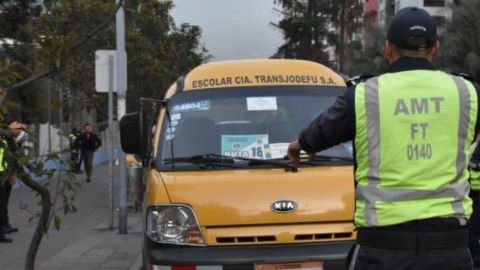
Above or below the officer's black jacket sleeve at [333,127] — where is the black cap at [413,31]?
above

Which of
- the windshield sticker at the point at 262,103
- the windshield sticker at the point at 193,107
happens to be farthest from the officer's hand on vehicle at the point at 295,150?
the windshield sticker at the point at 193,107

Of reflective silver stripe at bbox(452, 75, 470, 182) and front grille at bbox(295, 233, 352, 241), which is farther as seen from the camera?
front grille at bbox(295, 233, 352, 241)

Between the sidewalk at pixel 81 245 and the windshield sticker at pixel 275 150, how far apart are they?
3.25 metres

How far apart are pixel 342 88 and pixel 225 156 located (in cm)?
137

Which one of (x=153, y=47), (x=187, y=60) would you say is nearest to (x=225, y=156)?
(x=153, y=47)

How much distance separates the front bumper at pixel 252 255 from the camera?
5.73 metres

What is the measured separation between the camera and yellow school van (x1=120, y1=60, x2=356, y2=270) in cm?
580

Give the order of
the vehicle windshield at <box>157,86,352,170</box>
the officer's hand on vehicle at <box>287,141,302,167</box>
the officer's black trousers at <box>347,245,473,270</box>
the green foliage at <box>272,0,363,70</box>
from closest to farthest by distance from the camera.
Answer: the officer's black trousers at <box>347,245,473,270</box> → the officer's hand on vehicle at <box>287,141,302,167</box> → the vehicle windshield at <box>157,86,352,170</box> → the green foliage at <box>272,0,363,70</box>

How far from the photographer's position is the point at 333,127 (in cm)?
344

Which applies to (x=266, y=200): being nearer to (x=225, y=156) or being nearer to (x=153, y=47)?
(x=225, y=156)

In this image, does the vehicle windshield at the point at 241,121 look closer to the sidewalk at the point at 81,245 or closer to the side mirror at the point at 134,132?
the side mirror at the point at 134,132

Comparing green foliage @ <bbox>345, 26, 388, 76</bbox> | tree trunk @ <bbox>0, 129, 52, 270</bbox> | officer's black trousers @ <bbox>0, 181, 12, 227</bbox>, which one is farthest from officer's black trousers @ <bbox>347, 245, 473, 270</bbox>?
green foliage @ <bbox>345, 26, 388, 76</bbox>

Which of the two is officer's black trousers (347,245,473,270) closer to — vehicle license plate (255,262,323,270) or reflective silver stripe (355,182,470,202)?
reflective silver stripe (355,182,470,202)

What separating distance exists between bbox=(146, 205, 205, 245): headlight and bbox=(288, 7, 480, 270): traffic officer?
98.8 inches
